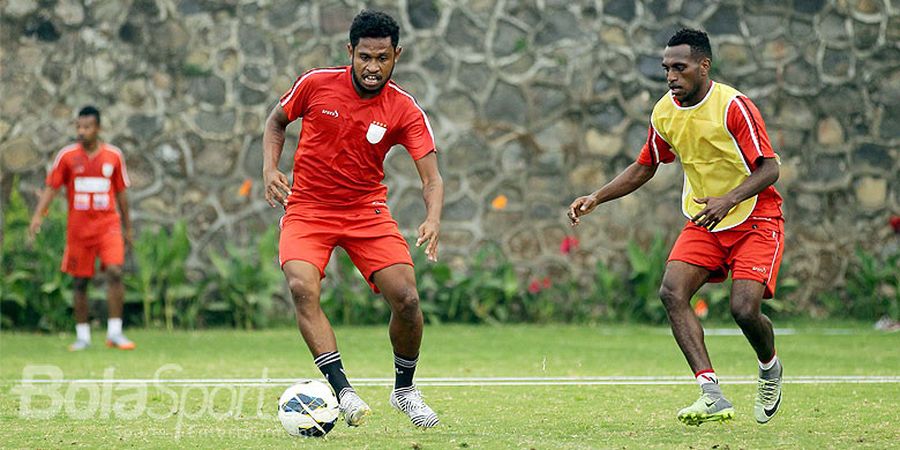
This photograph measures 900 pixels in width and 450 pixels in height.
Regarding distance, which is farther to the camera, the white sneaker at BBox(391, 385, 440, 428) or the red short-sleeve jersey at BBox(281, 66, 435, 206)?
the red short-sleeve jersey at BBox(281, 66, 435, 206)

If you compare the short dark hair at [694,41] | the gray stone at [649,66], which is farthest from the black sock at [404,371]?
the gray stone at [649,66]

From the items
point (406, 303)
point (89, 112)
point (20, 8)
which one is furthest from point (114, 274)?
point (406, 303)

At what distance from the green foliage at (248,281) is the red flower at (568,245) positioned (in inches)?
124

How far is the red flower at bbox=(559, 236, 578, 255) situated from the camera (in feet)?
51.6

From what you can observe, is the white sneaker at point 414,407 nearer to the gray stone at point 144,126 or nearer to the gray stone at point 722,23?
the gray stone at point 144,126

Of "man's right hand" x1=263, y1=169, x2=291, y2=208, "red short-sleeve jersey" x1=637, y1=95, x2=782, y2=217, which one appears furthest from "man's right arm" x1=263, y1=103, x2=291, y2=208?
"red short-sleeve jersey" x1=637, y1=95, x2=782, y2=217

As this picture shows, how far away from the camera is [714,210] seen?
750cm

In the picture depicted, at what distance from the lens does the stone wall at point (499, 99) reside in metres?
15.5

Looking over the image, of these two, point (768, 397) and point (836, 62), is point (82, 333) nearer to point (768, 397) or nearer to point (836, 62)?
point (768, 397)

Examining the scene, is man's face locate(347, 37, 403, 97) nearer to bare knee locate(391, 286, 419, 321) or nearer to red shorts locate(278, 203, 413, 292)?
red shorts locate(278, 203, 413, 292)

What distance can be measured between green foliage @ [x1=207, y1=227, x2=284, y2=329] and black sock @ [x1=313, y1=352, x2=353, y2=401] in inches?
311

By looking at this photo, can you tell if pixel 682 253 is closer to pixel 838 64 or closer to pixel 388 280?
pixel 388 280

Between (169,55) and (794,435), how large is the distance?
10.1 metres

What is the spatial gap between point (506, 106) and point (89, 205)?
475 cm
